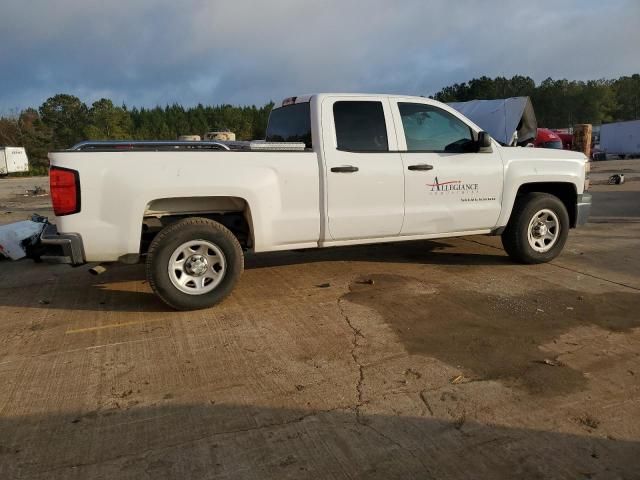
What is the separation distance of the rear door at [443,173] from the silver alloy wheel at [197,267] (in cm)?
208

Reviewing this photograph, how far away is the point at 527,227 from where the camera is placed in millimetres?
6215

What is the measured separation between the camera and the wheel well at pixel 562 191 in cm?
643

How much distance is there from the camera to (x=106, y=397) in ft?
11.0

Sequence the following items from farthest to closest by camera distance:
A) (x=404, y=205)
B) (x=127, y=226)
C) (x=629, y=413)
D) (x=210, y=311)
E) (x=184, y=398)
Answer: (x=404, y=205)
(x=210, y=311)
(x=127, y=226)
(x=184, y=398)
(x=629, y=413)

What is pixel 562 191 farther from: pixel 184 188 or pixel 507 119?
pixel 507 119

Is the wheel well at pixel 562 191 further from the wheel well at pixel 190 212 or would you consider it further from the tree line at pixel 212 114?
the tree line at pixel 212 114

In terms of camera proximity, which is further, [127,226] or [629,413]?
[127,226]

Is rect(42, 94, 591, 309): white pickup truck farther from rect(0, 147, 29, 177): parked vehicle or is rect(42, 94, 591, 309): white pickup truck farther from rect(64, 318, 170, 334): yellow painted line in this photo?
rect(0, 147, 29, 177): parked vehicle

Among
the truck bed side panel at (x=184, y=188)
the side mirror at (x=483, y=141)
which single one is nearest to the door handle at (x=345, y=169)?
the truck bed side panel at (x=184, y=188)

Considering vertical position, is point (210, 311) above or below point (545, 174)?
below

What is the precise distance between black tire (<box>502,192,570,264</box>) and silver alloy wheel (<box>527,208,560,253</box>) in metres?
0.04

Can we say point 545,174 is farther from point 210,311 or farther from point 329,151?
point 210,311

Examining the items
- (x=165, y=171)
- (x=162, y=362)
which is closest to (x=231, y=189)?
(x=165, y=171)

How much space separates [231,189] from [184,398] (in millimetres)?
2069
